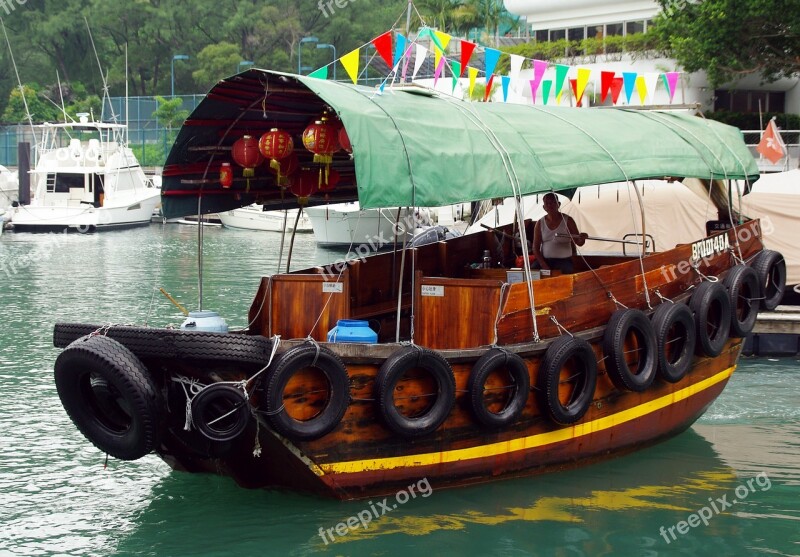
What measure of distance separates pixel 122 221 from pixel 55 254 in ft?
30.0

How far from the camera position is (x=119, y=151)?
38031mm

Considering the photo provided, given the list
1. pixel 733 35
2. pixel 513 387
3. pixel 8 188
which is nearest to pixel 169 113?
pixel 8 188

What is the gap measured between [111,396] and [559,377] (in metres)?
3.04

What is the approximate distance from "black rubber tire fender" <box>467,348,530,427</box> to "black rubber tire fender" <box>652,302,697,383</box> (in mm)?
1476

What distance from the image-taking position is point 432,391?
6.94 meters

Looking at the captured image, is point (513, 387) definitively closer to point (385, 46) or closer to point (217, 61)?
point (385, 46)

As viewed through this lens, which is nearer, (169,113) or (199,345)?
(199,345)

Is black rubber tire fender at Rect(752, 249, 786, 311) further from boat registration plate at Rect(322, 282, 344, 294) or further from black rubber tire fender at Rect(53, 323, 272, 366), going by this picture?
black rubber tire fender at Rect(53, 323, 272, 366)

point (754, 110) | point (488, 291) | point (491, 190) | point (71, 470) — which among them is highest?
point (754, 110)

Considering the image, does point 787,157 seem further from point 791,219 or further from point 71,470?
point 71,470

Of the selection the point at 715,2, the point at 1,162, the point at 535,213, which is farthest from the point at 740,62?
the point at 1,162

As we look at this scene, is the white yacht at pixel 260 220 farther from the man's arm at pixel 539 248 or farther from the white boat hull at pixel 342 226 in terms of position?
the man's arm at pixel 539 248

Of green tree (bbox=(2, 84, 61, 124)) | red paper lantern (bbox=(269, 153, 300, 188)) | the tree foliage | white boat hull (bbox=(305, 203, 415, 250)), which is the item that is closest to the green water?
red paper lantern (bbox=(269, 153, 300, 188))

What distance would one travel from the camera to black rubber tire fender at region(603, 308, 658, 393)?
7.77 meters
